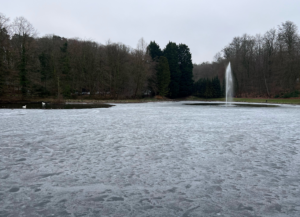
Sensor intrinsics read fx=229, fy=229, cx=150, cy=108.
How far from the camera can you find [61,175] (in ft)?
15.6

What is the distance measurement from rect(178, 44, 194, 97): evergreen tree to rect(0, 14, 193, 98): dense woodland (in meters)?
7.10

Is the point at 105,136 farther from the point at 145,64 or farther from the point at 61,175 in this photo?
the point at 145,64

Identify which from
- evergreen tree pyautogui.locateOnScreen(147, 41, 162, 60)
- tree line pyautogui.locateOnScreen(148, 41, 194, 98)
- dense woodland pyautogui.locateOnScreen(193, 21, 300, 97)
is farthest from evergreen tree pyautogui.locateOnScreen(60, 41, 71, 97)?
dense woodland pyautogui.locateOnScreen(193, 21, 300, 97)

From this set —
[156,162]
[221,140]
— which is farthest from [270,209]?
[221,140]

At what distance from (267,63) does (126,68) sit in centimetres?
3410

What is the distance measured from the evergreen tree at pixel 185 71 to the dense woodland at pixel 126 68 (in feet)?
0.95

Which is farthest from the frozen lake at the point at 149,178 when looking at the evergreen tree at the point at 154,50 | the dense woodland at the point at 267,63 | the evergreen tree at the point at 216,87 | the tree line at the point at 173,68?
the evergreen tree at the point at 154,50

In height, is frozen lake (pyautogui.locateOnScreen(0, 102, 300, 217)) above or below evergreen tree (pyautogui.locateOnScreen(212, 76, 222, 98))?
below

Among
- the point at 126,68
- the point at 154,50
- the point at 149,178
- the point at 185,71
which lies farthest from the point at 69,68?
the point at 149,178

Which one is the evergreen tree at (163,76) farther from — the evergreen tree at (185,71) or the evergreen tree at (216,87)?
the evergreen tree at (216,87)

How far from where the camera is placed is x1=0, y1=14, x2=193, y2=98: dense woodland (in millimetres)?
37562

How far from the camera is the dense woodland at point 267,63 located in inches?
1809

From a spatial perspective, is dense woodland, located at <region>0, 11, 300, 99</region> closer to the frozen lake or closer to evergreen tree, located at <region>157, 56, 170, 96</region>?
evergreen tree, located at <region>157, 56, 170, 96</region>

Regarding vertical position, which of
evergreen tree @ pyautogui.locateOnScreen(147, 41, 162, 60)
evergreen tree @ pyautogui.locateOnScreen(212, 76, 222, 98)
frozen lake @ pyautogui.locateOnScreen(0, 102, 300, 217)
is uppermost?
evergreen tree @ pyautogui.locateOnScreen(147, 41, 162, 60)
